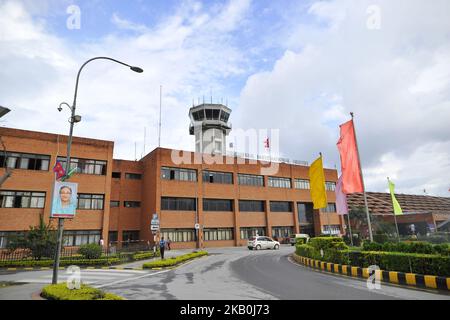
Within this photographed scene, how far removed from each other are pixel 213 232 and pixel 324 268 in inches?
1008

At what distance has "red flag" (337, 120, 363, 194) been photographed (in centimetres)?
1598

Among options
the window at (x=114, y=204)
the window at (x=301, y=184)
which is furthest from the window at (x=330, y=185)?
the window at (x=114, y=204)

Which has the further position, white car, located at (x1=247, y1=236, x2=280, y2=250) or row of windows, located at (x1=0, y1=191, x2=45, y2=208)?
white car, located at (x1=247, y1=236, x2=280, y2=250)

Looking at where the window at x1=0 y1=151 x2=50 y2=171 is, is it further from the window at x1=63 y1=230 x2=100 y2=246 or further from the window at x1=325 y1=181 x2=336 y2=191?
the window at x1=325 y1=181 x2=336 y2=191

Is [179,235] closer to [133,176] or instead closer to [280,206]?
[133,176]

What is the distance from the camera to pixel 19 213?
2834cm

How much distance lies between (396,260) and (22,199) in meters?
31.5

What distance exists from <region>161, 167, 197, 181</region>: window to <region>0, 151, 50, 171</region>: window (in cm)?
1276

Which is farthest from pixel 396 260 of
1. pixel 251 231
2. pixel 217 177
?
pixel 251 231

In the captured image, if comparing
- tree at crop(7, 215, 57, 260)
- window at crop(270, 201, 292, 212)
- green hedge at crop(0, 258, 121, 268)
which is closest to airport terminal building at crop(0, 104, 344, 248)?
window at crop(270, 201, 292, 212)

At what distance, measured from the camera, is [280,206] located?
157 feet

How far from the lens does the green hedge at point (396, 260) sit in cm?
1002
